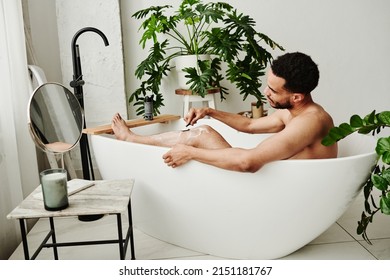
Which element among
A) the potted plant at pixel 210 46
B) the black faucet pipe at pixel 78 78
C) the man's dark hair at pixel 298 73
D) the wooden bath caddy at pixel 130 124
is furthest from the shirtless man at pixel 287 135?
the black faucet pipe at pixel 78 78

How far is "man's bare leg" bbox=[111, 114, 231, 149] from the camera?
6.45 ft

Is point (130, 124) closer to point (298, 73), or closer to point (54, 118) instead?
point (54, 118)

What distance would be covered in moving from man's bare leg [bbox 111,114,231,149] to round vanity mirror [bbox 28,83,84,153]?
19.4 inches

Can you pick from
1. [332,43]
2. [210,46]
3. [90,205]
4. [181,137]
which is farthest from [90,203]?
[332,43]

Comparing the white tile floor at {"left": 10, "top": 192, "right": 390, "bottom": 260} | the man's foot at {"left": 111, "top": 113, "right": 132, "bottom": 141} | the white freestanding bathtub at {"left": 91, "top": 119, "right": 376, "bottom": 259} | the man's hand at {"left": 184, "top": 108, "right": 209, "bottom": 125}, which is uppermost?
the man's hand at {"left": 184, "top": 108, "right": 209, "bottom": 125}

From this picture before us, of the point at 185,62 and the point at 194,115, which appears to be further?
the point at 185,62

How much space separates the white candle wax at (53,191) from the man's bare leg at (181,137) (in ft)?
2.55

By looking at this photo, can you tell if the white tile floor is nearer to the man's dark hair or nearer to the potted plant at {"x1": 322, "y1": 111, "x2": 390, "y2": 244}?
the potted plant at {"x1": 322, "y1": 111, "x2": 390, "y2": 244}

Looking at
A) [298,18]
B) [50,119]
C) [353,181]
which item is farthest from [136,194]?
[298,18]

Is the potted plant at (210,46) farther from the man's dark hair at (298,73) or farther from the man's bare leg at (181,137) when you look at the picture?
the man's dark hair at (298,73)

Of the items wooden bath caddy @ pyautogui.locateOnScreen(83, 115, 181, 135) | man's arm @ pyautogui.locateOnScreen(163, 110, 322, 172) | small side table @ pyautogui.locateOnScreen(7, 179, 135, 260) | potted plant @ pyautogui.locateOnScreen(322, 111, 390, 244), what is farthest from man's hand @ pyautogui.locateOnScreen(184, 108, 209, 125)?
potted plant @ pyautogui.locateOnScreen(322, 111, 390, 244)

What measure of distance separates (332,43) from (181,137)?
176 centimetres

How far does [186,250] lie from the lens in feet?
6.48
